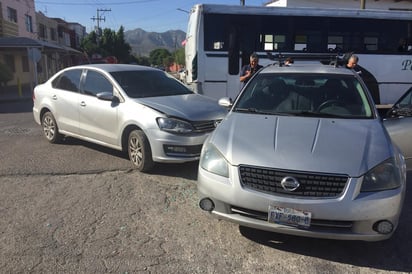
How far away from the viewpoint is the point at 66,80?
7.47 m

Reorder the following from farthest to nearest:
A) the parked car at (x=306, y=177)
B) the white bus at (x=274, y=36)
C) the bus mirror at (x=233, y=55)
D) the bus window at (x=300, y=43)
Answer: the bus window at (x=300, y=43), the bus mirror at (x=233, y=55), the white bus at (x=274, y=36), the parked car at (x=306, y=177)

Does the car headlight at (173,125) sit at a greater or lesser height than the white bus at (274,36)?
lesser

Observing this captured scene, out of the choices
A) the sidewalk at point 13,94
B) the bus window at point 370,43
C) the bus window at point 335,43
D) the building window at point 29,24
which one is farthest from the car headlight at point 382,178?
the building window at point 29,24

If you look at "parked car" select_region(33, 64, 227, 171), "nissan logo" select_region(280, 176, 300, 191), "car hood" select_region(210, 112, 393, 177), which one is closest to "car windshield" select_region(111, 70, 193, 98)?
"parked car" select_region(33, 64, 227, 171)

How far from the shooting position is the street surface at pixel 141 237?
3.38m

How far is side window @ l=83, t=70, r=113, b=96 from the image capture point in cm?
661

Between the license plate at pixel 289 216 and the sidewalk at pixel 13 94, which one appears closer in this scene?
the license plate at pixel 289 216

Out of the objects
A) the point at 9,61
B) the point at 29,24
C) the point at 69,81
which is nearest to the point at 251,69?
the point at 69,81

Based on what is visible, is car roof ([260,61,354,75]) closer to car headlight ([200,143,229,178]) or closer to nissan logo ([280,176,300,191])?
car headlight ([200,143,229,178])

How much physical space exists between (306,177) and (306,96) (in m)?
1.77

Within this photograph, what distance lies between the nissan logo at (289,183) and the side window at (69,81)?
4.94 metres

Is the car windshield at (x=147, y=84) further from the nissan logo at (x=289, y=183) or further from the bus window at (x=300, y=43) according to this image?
the bus window at (x=300, y=43)

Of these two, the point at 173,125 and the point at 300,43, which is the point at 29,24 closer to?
the point at 300,43

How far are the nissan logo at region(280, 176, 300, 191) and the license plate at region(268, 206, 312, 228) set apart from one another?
0.56 feet
